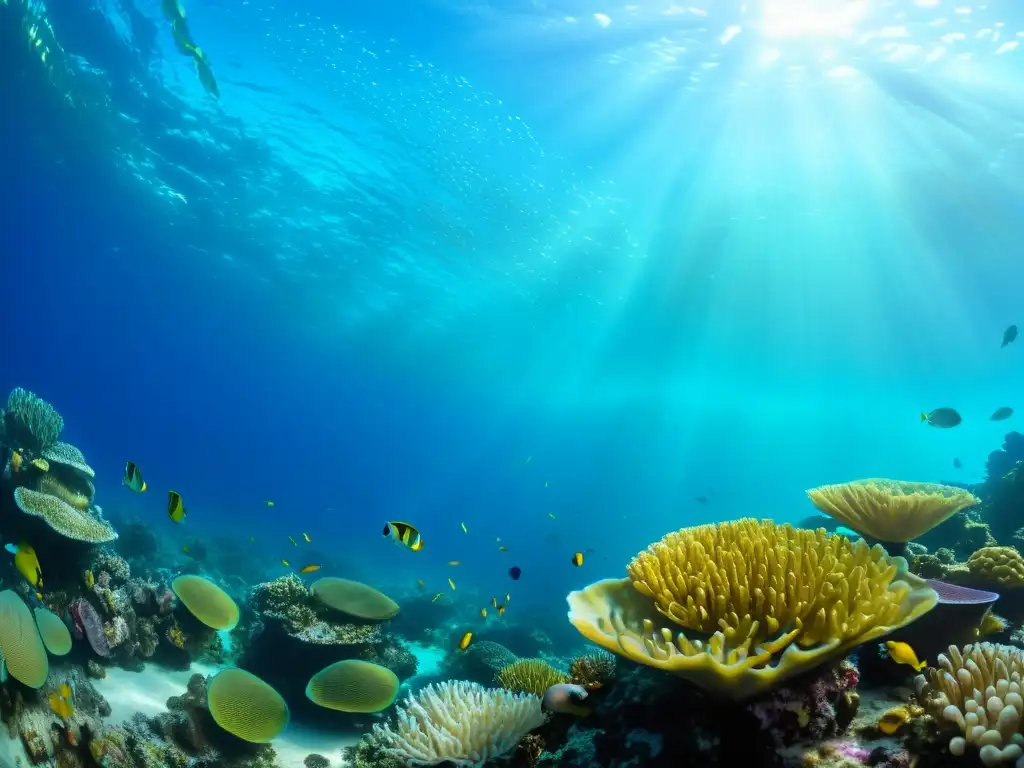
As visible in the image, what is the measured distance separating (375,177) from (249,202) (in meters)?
8.74

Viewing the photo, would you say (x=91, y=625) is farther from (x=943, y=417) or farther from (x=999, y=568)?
(x=943, y=417)

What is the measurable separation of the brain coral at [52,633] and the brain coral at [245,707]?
1.53 meters

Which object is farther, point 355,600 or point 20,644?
point 355,600

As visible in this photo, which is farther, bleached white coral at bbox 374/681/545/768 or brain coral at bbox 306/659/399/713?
brain coral at bbox 306/659/399/713

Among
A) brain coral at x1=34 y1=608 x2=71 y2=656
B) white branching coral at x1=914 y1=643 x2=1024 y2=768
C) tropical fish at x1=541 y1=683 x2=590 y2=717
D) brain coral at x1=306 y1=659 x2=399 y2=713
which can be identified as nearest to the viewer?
white branching coral at x1=914 y1=643 x2=1024 y2=768

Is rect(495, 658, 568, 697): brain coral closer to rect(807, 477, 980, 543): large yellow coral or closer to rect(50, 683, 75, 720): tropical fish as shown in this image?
rect(807, 477, 980, 543): large yellow coral

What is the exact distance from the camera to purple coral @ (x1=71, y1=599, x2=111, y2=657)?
644cm

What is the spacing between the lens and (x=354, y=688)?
5660 millimetres

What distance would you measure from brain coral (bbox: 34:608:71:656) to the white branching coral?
7015 mm

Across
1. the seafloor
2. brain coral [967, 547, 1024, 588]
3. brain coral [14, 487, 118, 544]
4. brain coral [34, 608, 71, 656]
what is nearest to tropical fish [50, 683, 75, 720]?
the seafloor

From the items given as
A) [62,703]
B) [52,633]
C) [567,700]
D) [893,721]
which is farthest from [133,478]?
[893,721]

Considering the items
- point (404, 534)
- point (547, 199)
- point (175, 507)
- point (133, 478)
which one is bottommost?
point (404, 534)

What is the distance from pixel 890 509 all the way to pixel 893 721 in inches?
76.9

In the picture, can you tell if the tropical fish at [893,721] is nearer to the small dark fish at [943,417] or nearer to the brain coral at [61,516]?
the brain coral at [61,516]
